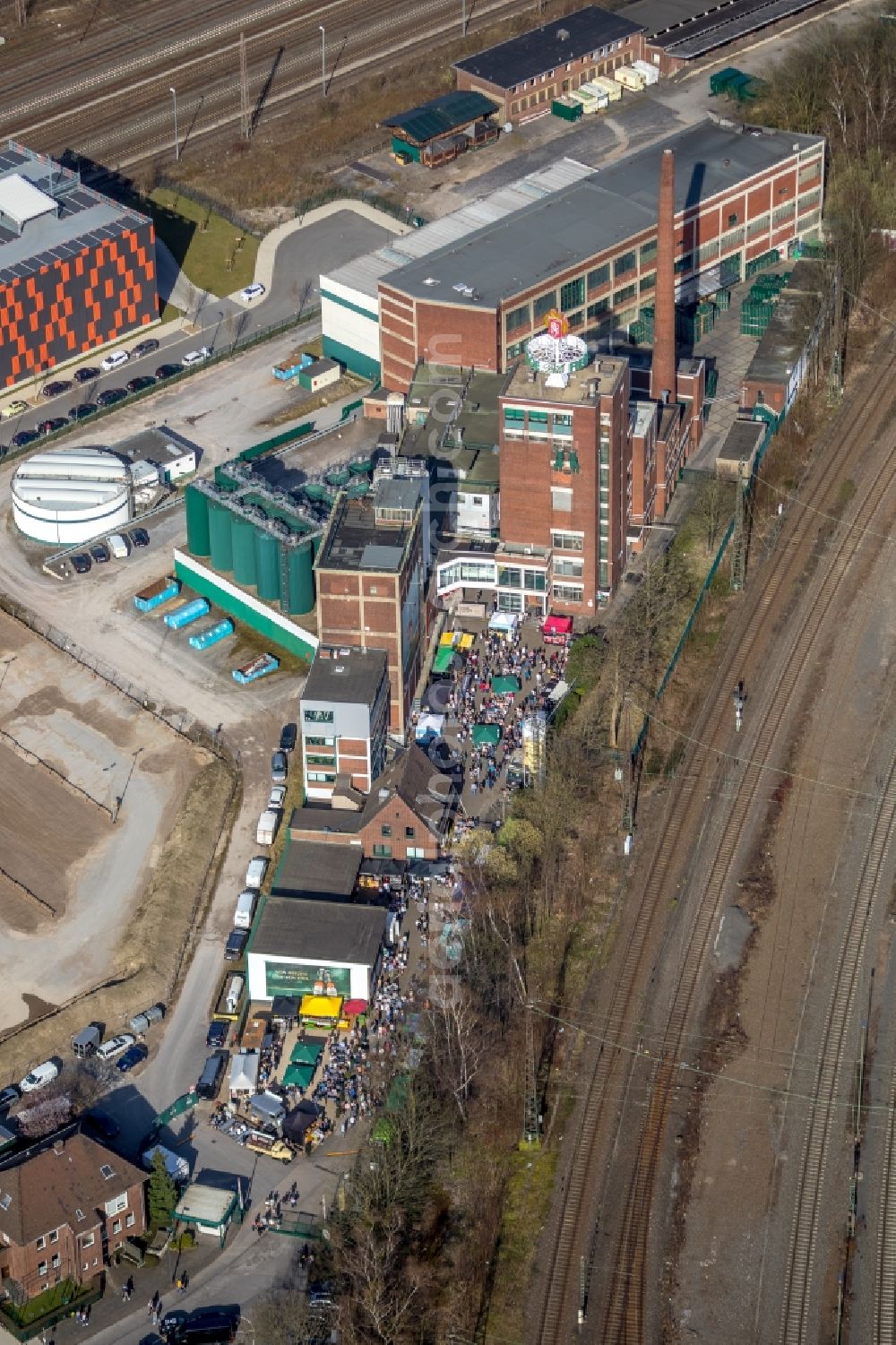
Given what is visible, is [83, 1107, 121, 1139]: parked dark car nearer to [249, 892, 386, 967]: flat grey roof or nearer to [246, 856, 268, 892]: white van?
[249, 892, 386, 967]: flat grey roof

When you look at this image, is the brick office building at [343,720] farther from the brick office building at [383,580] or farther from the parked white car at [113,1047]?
the parked white car at [113,1047]

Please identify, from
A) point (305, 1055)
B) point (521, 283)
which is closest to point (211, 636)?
point (521, 283)

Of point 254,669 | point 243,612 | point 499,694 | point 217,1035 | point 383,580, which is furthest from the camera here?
point 243,612

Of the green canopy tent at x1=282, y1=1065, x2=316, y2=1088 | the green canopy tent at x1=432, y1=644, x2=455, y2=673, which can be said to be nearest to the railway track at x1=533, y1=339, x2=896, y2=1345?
the green canopy tent at x1=282, y1=1065, x2=316, y2=1088

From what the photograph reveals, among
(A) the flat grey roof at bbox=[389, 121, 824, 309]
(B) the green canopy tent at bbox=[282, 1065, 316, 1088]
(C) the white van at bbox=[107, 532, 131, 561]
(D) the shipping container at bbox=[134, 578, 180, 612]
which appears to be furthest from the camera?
(A) the flat grey roof at bbox=[389, 121, 824, 309]

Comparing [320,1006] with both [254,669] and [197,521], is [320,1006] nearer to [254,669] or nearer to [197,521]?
[254,669]

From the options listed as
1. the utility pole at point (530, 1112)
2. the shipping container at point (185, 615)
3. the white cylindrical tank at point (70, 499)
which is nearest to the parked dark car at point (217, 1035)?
the utility pole at point (530, 1112)
